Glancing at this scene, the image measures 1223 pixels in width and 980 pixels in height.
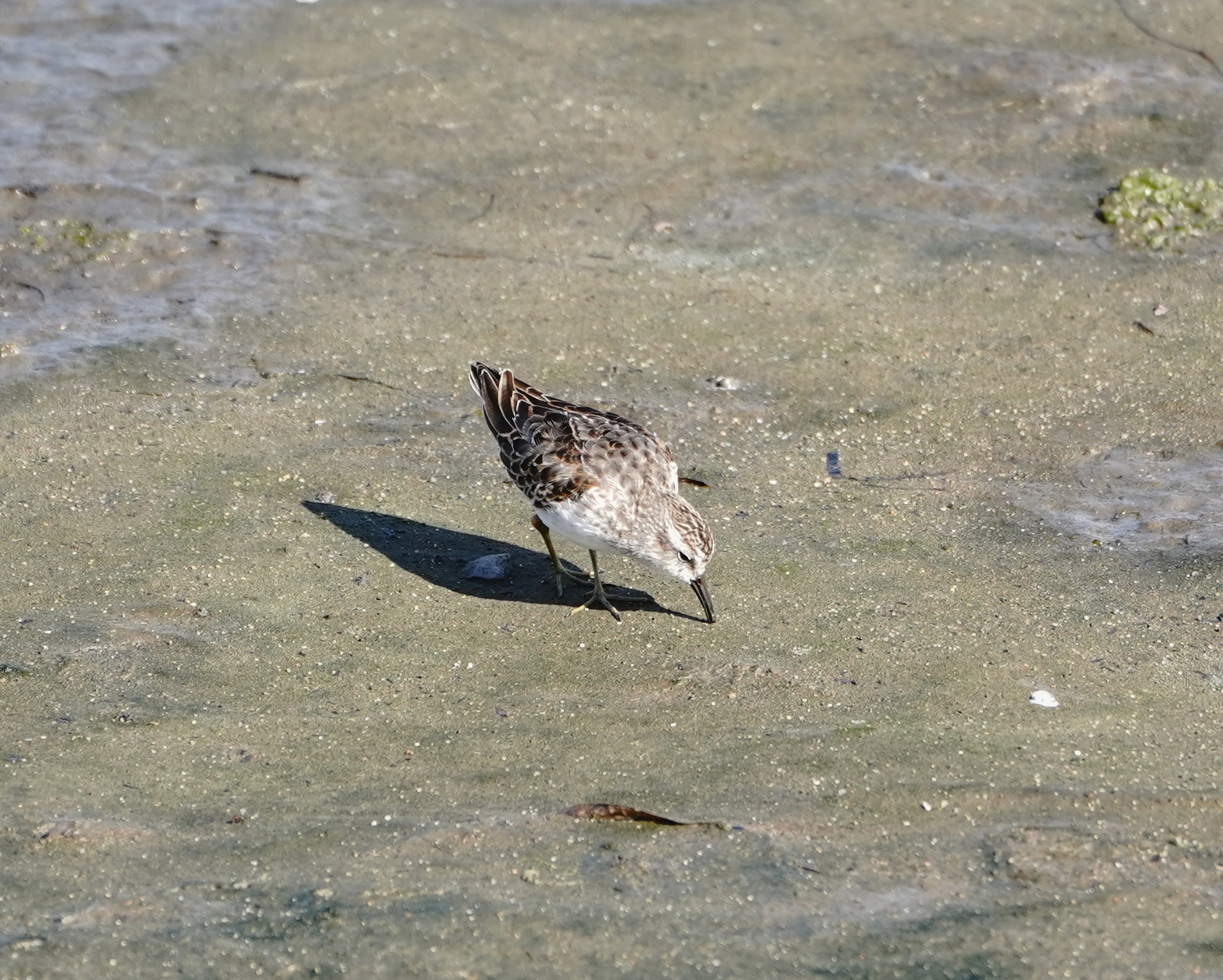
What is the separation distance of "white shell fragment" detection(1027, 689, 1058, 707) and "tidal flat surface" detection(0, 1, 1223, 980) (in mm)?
51

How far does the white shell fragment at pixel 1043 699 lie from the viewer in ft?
20.1

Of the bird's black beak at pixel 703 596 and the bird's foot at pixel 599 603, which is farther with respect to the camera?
the bird's foot at pixel 599 603

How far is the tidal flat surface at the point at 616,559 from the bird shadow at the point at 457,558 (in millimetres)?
31

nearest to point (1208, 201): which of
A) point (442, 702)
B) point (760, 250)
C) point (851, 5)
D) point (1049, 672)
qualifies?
point (760, 250)

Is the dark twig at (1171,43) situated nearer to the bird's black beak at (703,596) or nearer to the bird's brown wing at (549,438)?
the bird's brown wing at (549,438)

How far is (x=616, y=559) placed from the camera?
7.82 meters

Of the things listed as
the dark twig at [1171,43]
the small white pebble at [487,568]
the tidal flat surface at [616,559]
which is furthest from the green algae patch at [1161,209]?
the small white pebble at [487,568]

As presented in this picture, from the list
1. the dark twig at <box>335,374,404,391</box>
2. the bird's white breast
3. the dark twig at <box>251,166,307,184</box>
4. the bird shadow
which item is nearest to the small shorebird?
the bird's white breast

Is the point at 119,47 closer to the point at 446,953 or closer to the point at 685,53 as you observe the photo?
the point at 685,53

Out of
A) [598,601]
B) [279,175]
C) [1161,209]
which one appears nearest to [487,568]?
[598,601]

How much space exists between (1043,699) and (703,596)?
1.50 m

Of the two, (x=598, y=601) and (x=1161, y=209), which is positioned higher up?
(x=1161, y=209)

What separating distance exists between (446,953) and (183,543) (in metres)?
3.21

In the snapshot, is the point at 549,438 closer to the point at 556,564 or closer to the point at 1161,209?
the point at 556,564
